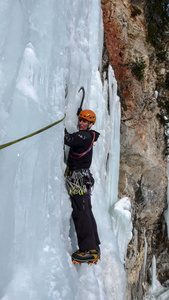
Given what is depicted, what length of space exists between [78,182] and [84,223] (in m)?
0.40

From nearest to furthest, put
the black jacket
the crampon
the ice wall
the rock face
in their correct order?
the ice wall, the crampon, the black jacket, the rock face

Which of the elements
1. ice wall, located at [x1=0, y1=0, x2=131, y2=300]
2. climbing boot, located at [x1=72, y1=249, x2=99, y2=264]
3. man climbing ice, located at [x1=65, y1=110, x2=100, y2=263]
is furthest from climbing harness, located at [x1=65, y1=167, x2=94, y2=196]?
climbing boot, located at [x1=72, y1=249, x2=99, y2=264]

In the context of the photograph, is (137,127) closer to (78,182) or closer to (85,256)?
(78,182)

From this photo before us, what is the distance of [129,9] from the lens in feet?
24.8

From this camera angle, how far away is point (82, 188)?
250 cm

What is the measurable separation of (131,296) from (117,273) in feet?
12.8

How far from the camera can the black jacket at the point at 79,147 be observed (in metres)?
2.46

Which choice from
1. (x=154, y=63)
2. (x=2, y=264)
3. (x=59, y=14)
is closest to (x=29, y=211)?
(x=2, y=264)

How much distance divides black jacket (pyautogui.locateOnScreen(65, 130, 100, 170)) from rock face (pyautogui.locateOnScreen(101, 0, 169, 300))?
4.26 m

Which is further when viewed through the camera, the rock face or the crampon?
the rock face

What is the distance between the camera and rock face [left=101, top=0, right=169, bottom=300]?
22.7 ft

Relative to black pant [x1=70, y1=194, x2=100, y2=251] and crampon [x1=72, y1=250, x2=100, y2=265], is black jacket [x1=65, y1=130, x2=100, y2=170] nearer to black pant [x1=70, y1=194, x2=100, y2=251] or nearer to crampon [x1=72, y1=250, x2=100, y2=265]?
black pant [x1=70, y1=194, x2=100, y2=251]

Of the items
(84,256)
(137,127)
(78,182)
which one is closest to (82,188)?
(78,182)

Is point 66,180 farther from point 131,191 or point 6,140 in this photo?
point 131,191
